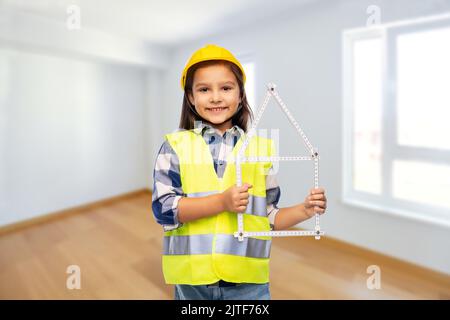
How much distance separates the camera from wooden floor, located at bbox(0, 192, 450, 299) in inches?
52.6

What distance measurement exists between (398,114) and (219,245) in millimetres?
1180

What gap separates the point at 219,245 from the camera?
449mm

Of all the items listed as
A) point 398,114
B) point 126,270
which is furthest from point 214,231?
point 126,270

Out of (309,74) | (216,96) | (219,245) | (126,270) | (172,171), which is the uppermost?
(309,74)

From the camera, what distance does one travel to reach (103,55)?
70 cm

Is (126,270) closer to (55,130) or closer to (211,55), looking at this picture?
(55,130)

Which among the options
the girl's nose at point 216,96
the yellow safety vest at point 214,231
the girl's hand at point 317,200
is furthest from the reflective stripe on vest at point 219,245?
the girl's nose at point 216,96

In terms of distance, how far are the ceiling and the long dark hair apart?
265 mm

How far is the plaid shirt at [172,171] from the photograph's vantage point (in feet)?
1.37

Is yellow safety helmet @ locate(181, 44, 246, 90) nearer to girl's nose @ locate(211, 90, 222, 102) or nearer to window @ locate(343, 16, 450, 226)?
girl's nose @ locate(211, 90, 222, 102)

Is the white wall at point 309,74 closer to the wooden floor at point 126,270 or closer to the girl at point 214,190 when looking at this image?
the girl at point 214,190

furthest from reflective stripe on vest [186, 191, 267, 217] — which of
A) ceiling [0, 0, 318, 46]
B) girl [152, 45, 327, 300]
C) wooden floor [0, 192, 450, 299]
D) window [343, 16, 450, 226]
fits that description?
wooden floor [0, 192, 450, 299]

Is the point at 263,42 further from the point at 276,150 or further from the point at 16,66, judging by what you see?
the point at 16,66

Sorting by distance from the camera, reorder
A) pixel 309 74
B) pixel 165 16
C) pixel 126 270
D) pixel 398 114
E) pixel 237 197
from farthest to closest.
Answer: pixel 126 270 < pixel 398 114 < pixel 309 74 < pixel 165 16 < pixel 237 197
